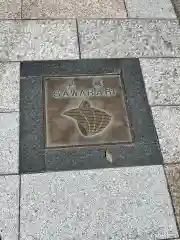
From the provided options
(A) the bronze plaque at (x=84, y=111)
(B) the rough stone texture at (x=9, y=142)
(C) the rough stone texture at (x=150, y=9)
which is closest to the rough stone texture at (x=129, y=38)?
(C) the rough stone texture at (x=150, y=9)

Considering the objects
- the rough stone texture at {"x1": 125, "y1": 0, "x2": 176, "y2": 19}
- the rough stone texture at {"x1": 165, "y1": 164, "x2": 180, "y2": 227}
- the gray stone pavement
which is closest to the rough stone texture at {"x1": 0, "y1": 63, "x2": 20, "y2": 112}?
the gray stone pavement

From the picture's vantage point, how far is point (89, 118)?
3.42m

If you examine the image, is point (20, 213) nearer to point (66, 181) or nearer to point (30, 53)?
point (66, 181)

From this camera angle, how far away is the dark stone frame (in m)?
3.16

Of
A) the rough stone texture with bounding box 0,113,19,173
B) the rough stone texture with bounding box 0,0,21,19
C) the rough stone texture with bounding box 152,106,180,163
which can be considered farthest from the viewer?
the rough stone texture with bounding box 0,0,21,19

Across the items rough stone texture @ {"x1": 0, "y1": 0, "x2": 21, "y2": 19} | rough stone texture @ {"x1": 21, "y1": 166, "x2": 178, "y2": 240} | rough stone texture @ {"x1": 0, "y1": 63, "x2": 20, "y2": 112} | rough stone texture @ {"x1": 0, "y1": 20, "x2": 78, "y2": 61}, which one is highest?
rough stone texture @ {"x1": 0, "y1": 0, "x2": 21, "y2": 19}

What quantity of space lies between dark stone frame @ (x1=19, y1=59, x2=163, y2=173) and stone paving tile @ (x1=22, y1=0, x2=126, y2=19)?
31.1 inches

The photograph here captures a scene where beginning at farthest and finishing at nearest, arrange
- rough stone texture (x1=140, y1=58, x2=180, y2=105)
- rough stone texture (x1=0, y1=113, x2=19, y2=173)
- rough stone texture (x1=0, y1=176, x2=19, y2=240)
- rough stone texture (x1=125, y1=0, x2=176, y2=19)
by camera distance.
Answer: rough stone texture (x1=125, y1=0, x2=176, y2=19) < rough stone texture (x1=140, y1=58, x2=180, y2=105) < rough stone texture (x1=0, y1=113, x2=19, y2=173) < rough stone texture (x1=0, y1=176, x2=19, y2=240)

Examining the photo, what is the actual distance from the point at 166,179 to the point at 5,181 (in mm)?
1428

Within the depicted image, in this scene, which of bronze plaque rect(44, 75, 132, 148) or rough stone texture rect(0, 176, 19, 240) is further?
bronze plaque rect(44, 75, 132, 148)

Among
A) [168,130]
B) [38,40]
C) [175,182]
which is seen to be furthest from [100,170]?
[38,40]

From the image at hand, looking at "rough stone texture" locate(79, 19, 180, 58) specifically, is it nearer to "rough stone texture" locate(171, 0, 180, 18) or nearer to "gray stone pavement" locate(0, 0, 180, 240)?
"gray stone pavement" locate(0, 0, 180, 240)

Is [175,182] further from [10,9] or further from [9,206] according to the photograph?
[10,9]

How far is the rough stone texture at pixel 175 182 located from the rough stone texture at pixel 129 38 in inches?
56.8
